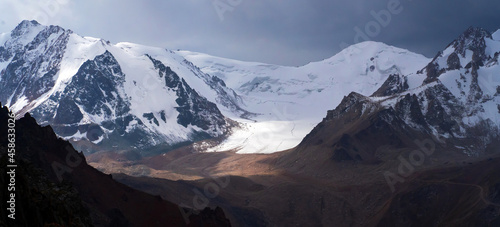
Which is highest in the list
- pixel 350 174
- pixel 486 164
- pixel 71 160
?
pixel 71 160

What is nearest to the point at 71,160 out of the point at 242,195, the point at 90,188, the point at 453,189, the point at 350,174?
the point at 90,188

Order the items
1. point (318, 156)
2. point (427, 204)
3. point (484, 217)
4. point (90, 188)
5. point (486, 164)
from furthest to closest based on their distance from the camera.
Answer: point (318, 156)
point (486, 164)
point (427, 204)
point (484, 217)
point (90, 188)

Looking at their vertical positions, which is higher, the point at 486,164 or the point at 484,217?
the point at 486,164

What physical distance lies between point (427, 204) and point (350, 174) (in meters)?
51.3

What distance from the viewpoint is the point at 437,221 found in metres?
104

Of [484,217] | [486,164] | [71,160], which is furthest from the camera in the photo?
[486,164]

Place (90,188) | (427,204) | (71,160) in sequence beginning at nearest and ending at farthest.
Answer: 1. (90,188)
2. (71,160)
3. (427,204)

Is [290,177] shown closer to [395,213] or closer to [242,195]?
[242,195]

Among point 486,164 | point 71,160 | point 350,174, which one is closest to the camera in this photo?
point 71,160

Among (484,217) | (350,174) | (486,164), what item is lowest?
(484,217)

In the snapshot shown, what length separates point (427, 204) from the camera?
111 metres

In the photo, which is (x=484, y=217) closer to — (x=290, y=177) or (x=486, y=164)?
(x=486, y=164)

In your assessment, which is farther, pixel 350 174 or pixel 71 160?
pixel 350 174

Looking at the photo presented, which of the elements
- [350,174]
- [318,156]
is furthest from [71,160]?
[318,156]
